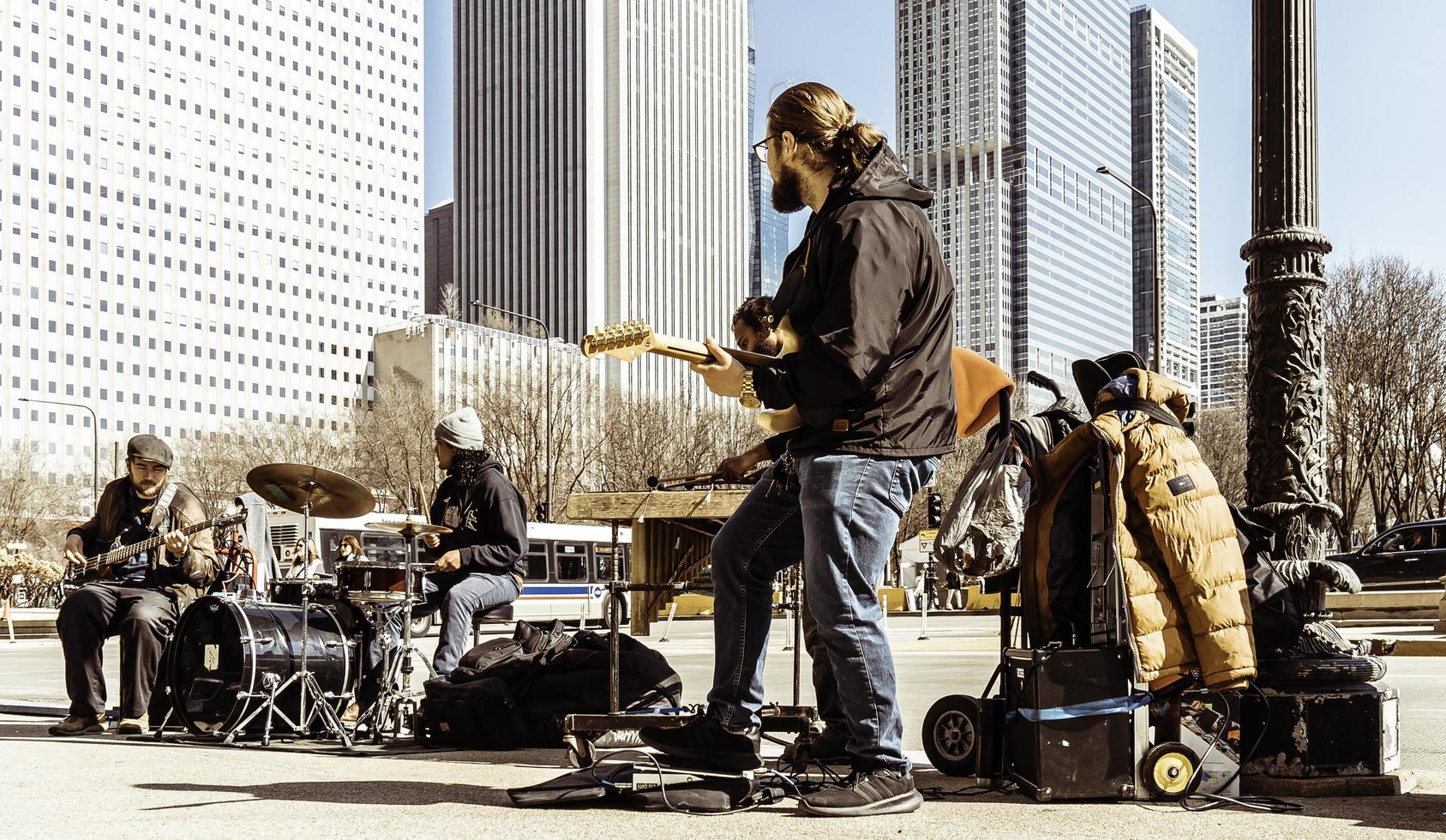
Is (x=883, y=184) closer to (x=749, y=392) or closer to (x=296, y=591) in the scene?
(x=749, y=392)

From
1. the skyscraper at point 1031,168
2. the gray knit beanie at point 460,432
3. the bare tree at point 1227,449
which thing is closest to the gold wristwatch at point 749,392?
the gray knit beanie at point 460,432

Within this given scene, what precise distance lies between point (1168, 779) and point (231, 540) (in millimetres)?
5976

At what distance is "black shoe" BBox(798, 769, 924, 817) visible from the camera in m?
4.30

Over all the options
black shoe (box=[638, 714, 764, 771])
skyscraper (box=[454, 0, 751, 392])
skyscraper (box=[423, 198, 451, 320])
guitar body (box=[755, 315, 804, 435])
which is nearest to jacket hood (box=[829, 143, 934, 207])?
guitar body (box=[755, 315, 804, 435])

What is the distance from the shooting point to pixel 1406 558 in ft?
93.6

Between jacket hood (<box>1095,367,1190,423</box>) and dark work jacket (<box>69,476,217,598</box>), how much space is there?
5.63 m

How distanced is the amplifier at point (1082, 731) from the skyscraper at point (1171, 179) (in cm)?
11306

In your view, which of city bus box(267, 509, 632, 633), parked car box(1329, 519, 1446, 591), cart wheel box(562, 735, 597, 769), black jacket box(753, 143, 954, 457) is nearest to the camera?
black jacket box(753, 143, 954, 457)

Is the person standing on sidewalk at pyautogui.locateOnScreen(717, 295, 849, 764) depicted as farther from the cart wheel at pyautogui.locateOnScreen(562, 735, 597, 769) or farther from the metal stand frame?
the metal stand frame

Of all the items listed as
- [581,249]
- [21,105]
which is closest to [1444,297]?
[581,249]

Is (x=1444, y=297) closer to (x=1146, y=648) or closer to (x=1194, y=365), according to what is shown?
(x=1146, y=648)

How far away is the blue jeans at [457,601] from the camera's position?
7613 mm

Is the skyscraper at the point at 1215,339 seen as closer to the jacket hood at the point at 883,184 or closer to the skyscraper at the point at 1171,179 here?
the skyscraper at the point at 1171,179

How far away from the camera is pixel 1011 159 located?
548 ft
